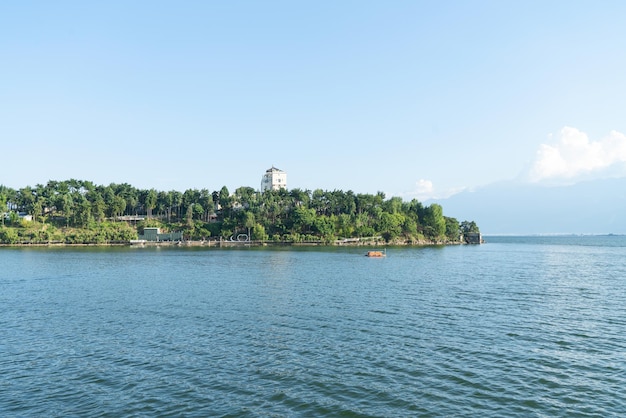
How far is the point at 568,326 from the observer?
4050 centimetres

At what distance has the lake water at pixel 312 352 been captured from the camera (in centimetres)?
2370

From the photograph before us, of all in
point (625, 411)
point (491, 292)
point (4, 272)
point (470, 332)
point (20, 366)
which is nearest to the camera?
point (625, 411)

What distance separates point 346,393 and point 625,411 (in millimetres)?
15568

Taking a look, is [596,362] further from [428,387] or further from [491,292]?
[491,292]

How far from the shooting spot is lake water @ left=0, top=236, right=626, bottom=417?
933 inches

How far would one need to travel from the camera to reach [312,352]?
32625 millimetres

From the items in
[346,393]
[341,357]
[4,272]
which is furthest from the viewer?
[4,272]

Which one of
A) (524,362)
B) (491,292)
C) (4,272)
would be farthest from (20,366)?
(4,272)

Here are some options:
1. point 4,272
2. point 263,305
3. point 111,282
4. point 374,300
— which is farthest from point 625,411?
point 4,272

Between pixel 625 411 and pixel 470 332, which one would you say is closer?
pixel 625 411

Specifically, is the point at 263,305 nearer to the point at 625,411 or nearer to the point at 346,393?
the point at 346,393

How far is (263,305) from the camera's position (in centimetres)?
5119

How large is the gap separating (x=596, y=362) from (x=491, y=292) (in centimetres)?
3161

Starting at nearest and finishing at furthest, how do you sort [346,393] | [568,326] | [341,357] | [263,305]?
[346,393], [341,357], [568,326], [263,305]
